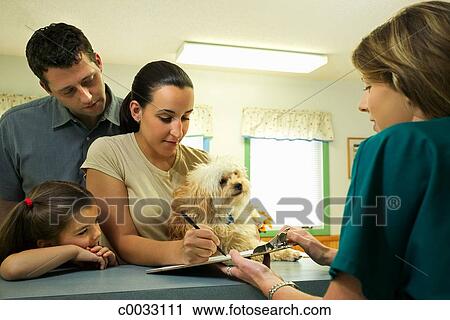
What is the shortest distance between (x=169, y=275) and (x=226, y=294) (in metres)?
0.09

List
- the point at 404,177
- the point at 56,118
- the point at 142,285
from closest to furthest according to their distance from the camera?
the point at 404,177 < the point at 142,285 < the point at 56,118

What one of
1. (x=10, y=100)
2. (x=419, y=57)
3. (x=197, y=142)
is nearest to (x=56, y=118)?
(x=10, y=100)

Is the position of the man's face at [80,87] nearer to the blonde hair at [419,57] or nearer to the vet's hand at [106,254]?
the vet's hand at [106,254]

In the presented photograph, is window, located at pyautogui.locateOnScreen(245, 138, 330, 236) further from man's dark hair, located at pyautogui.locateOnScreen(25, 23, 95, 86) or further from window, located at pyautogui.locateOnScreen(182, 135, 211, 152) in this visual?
man's dark hair, located at pyautogui.locateOnScreen(25, 23, 95, 86)

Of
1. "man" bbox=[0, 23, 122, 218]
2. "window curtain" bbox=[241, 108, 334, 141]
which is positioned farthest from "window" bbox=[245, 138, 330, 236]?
"man" bbox=[0, 23, 122, 218]

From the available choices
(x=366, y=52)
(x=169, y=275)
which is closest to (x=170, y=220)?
(x=169, y=275)

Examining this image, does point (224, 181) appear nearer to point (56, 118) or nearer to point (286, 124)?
point (286, 124)

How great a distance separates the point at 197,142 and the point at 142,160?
3.4 inches

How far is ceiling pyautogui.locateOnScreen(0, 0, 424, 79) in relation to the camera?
22.4 inches

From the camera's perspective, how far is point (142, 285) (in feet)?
1.58

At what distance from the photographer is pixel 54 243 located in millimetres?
557
